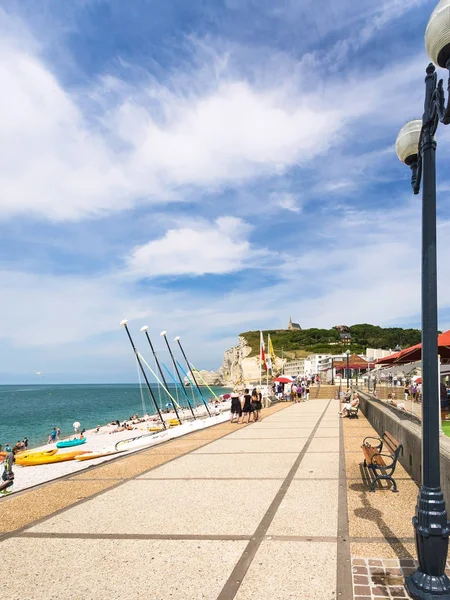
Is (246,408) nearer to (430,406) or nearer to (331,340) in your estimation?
(430,406)

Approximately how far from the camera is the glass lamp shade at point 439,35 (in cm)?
336

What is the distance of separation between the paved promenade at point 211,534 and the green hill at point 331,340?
11096 centimetres

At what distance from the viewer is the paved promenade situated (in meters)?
4.29

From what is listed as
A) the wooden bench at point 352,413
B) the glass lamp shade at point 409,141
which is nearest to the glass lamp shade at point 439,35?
the glass lamp shade at point 409,141

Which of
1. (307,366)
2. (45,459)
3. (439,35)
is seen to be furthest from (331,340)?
(439,35)

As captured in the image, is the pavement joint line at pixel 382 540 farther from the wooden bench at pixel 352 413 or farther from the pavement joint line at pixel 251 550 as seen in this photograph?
the wooden bench at pixel 352 413

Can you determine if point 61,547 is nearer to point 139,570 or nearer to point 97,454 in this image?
point 139,570

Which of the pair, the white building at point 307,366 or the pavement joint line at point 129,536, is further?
the white building at point 307,366

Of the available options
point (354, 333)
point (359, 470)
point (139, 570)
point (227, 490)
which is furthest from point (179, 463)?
point (354, 333)

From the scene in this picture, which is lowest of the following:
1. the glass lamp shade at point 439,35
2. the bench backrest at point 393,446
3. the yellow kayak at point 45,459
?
the yellow kayak at point 45,459

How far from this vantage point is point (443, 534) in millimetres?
3775

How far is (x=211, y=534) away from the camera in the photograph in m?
5.62

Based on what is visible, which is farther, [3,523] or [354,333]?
[354,333]

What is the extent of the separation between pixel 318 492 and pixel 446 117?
5.93 metres
